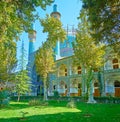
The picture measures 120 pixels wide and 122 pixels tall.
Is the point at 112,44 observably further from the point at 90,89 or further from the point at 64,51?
the point at 64,51

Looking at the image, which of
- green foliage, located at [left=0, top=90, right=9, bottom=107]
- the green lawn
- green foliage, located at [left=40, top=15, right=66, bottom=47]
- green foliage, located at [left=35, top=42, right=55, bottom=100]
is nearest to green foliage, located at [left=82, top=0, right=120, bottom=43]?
the green lawn

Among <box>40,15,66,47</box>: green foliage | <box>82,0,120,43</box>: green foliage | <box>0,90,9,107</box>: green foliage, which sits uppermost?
<box>40,15,66,47</box>: green foliage

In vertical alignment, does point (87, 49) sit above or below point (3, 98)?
above

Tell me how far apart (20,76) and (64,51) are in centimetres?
1878

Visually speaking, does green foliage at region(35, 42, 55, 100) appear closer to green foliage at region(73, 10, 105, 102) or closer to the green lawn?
green foliage at region(73, 10, 105, 102)

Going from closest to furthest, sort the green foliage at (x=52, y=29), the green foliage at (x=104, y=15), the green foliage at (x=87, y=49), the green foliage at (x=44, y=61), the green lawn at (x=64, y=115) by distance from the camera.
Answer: the green lawn at (x=64, y=115) < the green foliage at (x=104, y=15) < the green foliage at (x=87, y=49) < the green foliage at (x=52, y=29) < the green foliage at (x=44, y=61)

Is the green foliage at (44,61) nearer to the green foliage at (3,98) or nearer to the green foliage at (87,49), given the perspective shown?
the green foliage at (87,49)

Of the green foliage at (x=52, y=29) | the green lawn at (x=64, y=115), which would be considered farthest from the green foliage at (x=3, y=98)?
the green foliage at (x=52, y=29)

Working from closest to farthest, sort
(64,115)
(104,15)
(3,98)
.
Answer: (104,15), (64,115), (3,98)

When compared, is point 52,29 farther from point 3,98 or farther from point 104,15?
point 104,15

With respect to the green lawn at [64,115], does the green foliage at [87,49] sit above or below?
above

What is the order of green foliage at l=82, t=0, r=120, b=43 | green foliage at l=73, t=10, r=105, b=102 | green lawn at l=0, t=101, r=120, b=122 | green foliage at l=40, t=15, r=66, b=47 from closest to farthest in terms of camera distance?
green lawn at l=0, t=101, r=120, b=122 < green foliage at l=82, t=0, r=120, b=43 < green foliage at l=73, t=10, r=105, b=102 < green foliage at l=40, t=15, r=66, b=47

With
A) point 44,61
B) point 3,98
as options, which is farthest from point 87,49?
point 3,98

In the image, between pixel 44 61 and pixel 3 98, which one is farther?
pixel 44 61
